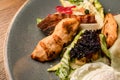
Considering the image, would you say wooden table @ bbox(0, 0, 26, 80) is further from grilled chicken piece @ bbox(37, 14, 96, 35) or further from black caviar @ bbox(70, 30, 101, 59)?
black caviar @ bbox(70, 30, 101, 59)

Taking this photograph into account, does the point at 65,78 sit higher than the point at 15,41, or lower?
lower

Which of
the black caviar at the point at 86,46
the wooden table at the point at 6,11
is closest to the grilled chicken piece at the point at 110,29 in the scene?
the black caviar at the point at 86,46

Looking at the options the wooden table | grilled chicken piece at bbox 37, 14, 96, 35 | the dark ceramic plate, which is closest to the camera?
the dark ceramic plate

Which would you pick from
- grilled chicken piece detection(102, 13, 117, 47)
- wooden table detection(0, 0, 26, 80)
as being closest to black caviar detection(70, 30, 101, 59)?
grilled chicken piece detection(102, 13, 117, 47)

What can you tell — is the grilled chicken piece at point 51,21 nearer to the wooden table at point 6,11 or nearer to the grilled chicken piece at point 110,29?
the grilled chicken piece at point 110,29

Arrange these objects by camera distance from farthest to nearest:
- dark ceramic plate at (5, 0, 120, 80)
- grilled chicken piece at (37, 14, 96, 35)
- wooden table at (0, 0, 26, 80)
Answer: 1. wooden table at (0, 0, 26, 80)
2. grilled chicken piece at (37, 14, 96, 35)
3. dark ceramic plate at (5, 0, 120, 80)

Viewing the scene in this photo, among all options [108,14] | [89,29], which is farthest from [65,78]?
[108,14]

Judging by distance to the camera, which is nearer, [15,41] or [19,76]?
[19,76]

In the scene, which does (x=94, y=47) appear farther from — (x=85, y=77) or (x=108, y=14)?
(x=108, y=14)
